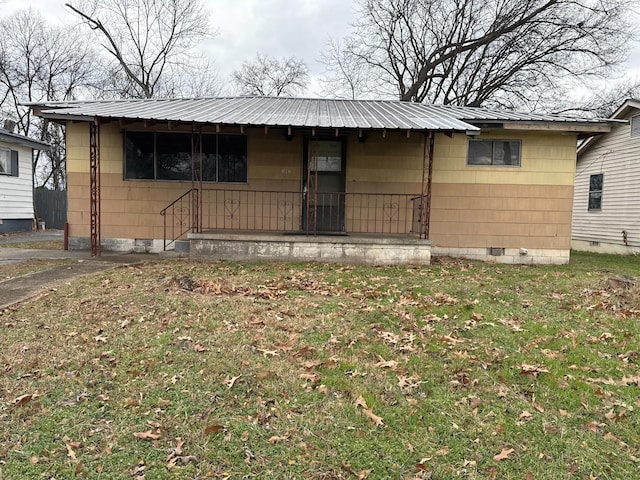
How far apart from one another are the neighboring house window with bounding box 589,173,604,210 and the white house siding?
20.8 metres

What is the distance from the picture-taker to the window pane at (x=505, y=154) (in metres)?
9.13

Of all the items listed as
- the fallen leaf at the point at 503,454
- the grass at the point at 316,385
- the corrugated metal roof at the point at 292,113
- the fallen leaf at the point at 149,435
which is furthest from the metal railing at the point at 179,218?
the fallen leaf at the point at 503,454

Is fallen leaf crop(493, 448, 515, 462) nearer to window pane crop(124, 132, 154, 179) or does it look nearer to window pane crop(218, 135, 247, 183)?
window pane crop(218, 135, 247, 183)

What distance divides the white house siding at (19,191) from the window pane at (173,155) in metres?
8.88

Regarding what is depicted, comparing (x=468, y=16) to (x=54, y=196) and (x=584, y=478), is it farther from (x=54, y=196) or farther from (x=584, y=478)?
(x=584, y=478)

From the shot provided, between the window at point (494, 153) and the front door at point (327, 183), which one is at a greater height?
the window at point (494, 153)

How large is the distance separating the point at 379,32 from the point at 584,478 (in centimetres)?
2358

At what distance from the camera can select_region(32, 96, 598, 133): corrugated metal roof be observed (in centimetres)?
735

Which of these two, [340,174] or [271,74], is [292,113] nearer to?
[340,174]

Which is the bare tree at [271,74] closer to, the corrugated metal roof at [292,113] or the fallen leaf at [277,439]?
the corrugated metal roof at [292,113]

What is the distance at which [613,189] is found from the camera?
1379 centimetres

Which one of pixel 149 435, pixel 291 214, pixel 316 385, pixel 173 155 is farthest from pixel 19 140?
pixel 316 385

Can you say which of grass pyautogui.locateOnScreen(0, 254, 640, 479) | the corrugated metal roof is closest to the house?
the corrugated metal roof

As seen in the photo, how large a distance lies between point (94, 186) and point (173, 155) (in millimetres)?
1746
